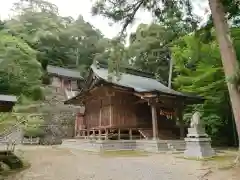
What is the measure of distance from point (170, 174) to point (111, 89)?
10.4 m

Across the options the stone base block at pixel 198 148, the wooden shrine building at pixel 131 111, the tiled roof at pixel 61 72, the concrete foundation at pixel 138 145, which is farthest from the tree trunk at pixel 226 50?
the tiled roof at pixel 61 72

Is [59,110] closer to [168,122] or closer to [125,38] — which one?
[168,122]

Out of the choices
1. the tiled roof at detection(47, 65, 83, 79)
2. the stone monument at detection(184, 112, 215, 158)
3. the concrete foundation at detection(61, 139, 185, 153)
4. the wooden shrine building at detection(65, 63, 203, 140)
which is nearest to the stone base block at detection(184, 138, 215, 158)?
the stone monument at detection(184, 112, 215, 158)

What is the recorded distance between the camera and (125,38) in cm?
999

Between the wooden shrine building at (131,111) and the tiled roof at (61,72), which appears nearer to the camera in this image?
the wooden shrine building at (131,111)

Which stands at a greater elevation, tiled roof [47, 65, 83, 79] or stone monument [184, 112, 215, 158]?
tiled roof [47, 65, 83, 79]

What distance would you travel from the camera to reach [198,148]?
35.2 feet

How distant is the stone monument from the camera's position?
1071 cm

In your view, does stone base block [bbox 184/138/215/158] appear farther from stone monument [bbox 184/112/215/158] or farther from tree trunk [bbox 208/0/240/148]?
tree trunk [bbox 208/0/240/148]

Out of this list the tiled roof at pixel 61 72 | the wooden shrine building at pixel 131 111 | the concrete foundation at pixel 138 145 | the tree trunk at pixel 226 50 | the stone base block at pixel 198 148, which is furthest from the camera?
the tiled roof at pixel 61 72

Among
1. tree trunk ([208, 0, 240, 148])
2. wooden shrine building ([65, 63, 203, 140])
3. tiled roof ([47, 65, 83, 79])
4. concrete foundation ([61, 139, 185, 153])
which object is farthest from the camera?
tiled roof ([47, 65, 83, 79])

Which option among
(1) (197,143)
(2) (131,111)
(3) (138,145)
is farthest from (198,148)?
(2) (131,111)

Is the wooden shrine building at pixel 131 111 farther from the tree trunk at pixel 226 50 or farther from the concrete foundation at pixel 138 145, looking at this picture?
the tree trunk at pixel 226 50

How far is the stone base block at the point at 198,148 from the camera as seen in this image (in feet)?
35.0
